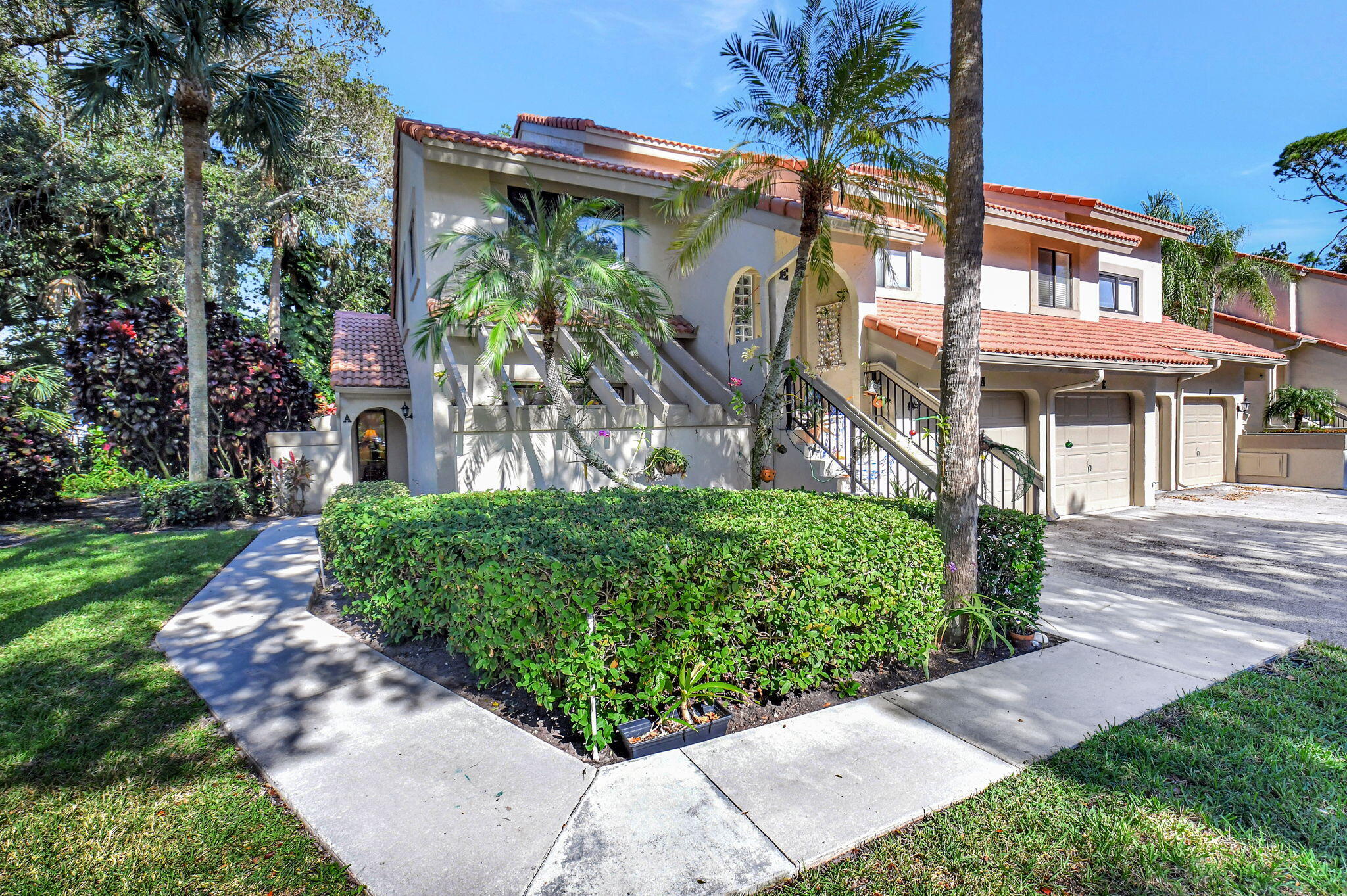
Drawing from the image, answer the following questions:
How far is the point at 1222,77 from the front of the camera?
1686 centimetres

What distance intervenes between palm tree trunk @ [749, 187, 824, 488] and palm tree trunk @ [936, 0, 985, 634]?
3.55 metres

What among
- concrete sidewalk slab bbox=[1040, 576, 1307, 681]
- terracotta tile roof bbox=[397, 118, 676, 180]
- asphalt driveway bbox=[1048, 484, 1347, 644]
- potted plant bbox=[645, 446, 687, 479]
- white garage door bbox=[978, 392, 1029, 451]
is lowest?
concrete sidewalk slab bbox=[1040, 576, 1307, 681]

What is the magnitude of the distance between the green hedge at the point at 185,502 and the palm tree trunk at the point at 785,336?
404 inches

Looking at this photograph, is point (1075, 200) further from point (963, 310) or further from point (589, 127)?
point (963, 310)

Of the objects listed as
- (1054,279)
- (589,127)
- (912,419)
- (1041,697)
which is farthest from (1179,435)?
(589,127)

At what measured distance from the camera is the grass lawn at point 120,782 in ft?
8.56

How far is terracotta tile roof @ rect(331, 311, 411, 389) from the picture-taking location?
14.6m

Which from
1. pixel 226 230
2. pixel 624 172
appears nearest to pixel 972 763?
pixel 624 172

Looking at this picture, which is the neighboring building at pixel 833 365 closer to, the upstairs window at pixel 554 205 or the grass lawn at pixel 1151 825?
the upstairs window at pixel 554 205

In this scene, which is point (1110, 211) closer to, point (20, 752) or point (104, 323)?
point (20, 752)

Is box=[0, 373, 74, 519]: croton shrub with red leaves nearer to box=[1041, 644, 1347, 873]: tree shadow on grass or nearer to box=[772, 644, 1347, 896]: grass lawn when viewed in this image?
box=[772, 644, 1347, 896]: grass lawn

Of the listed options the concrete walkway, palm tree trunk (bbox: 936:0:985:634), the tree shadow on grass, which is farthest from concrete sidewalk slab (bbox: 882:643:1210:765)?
palm tree trunk (bbox: 936:0:985:634)

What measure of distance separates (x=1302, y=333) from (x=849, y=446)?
852 inches

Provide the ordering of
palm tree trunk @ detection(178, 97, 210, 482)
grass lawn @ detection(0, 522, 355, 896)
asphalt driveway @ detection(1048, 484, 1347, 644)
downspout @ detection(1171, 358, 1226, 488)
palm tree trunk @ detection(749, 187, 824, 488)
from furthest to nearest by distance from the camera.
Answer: downspout @ detection(1171, 358, 1226, 488) → palm tree trunk @ detection(178, 97, 210, 482) → palm tree trunk @ detection(749, 187, 824, 488) → asphalt driveway @ detection(1048, 484, 1347, 644) → grass lawn @ detection(0, 522, 355, 896)
